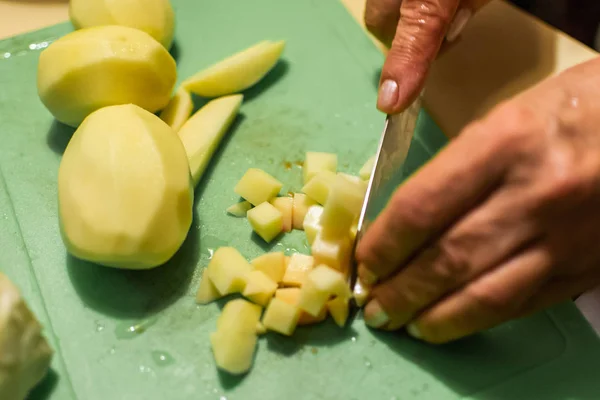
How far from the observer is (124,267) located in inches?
48.3

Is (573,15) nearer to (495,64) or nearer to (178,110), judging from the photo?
(495,64)

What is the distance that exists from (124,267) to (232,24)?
98cm

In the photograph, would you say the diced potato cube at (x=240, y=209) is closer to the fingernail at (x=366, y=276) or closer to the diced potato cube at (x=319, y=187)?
the diced potato cube at (x=319, y=187)

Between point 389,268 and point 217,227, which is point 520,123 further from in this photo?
point 217,227

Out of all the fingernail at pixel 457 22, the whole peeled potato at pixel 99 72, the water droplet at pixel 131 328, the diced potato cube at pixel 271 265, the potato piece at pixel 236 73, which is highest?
the fingernail at pixel 457 22

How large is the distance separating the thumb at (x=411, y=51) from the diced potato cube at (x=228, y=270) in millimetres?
470

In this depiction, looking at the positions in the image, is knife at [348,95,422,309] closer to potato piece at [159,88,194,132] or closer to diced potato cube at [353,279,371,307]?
diced potato cube at [353,279,371,307]

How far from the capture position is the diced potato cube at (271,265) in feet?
4.10

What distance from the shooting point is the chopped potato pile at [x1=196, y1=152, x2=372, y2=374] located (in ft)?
3.78

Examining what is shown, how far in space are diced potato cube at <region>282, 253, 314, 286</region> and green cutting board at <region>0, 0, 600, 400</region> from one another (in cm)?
9

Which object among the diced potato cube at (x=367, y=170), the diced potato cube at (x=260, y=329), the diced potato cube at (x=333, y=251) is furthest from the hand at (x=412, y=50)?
the diced potato cube at (x=260, y=329)

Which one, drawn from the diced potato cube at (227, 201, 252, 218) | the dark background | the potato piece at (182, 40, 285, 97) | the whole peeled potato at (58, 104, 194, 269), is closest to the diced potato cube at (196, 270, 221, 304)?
the whole peeled potato at (58, 104, 194, 269)

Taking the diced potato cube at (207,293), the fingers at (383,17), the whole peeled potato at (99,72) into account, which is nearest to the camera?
the diced potato cube at (207,293)

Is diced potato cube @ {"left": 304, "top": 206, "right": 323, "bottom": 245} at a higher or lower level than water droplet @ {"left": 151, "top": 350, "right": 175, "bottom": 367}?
higher
